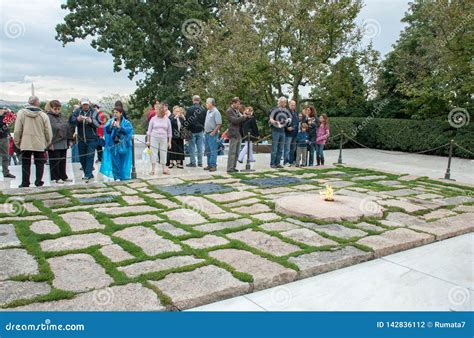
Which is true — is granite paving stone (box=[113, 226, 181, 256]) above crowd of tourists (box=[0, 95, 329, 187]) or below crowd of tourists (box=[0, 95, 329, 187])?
below

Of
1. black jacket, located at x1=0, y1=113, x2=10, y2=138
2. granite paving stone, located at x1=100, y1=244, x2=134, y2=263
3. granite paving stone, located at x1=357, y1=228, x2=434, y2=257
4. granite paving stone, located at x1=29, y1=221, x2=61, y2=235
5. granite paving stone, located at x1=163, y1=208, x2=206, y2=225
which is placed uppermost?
black jacket, located at x1=0, y1=113, x2=10, y2=138

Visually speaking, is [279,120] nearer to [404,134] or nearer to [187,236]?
[187,236]

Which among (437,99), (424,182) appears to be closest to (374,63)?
(437,99)

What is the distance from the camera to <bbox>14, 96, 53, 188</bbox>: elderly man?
741 centimetres

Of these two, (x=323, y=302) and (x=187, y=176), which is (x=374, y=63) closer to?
(x=187, y=176)

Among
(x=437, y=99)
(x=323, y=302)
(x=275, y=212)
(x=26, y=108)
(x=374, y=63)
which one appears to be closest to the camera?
(x=323, y=302)

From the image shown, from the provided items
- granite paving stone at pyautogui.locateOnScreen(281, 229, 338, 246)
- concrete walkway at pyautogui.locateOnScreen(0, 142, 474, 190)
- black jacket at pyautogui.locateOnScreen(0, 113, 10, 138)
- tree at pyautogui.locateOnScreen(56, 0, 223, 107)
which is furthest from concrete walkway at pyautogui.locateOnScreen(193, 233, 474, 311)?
tree at pyautogui.locateOnScreen(56, 0, 223, 107)

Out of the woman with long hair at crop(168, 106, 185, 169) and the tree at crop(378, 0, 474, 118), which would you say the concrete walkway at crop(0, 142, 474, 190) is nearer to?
the woman with long hair at crop(168, 106, 185, 169)

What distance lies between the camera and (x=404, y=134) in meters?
17.0

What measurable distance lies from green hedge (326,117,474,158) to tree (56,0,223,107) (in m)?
8.87

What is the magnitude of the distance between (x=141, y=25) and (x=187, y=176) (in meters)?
17.1

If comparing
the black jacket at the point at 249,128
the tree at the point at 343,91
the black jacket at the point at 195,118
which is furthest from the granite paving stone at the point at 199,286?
the tree at the point at 343,91

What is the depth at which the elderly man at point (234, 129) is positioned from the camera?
949cm

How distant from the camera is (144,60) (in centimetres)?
2356
